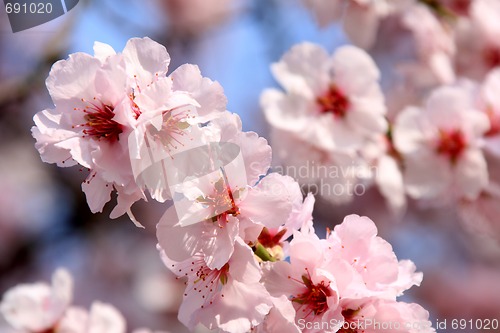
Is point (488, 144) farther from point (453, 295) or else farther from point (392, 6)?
point (453, 295)

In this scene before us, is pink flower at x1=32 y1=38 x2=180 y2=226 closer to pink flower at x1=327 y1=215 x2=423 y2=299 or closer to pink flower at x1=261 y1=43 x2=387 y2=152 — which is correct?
pink flower at x1=327 y1=215 x2=423 y2=299

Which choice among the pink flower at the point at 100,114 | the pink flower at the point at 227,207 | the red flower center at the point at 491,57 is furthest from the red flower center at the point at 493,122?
the pink flower at the point at 100,114

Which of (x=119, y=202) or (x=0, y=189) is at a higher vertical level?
(x=119, y=202)

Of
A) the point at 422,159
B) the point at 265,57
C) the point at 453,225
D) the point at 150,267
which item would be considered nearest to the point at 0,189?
the point at 150,267

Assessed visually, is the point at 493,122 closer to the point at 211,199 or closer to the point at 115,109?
the point at 211,199

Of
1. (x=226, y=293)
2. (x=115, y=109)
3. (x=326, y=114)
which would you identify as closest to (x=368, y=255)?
(x=226, y=293)

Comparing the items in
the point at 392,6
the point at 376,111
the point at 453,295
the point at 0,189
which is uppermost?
the point at 392,6
